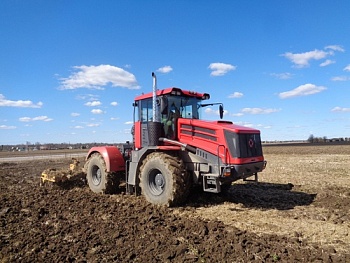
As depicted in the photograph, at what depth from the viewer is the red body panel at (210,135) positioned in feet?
26.5

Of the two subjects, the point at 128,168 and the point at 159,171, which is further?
the point at 128,168

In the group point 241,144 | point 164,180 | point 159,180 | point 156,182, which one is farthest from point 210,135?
point 156,182

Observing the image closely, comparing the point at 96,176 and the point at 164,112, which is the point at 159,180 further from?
the point at 96,176

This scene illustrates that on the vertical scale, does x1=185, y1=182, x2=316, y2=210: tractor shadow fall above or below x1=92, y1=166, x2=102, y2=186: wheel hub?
below

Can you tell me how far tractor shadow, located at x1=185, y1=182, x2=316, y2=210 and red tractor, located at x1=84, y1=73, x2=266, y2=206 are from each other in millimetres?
586

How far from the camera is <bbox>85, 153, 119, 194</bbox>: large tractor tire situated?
10469 mm

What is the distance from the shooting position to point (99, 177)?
36.5 feet

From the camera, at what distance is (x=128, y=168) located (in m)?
10.1

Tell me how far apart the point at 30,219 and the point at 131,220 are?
8.11 feet

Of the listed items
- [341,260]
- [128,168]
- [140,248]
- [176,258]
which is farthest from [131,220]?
[341,260]

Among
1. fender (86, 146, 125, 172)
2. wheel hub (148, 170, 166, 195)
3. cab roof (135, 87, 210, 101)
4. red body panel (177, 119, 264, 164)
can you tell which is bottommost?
wheel hub (148, 170, 166, 195)

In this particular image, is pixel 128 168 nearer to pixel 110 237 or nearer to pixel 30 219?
pixel 30 219

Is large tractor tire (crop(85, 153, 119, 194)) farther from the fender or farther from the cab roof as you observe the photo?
the cab roof

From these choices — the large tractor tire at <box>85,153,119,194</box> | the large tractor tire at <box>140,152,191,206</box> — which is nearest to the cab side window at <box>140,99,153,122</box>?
the large tractor tire at <box>140,152,191,206</box>
